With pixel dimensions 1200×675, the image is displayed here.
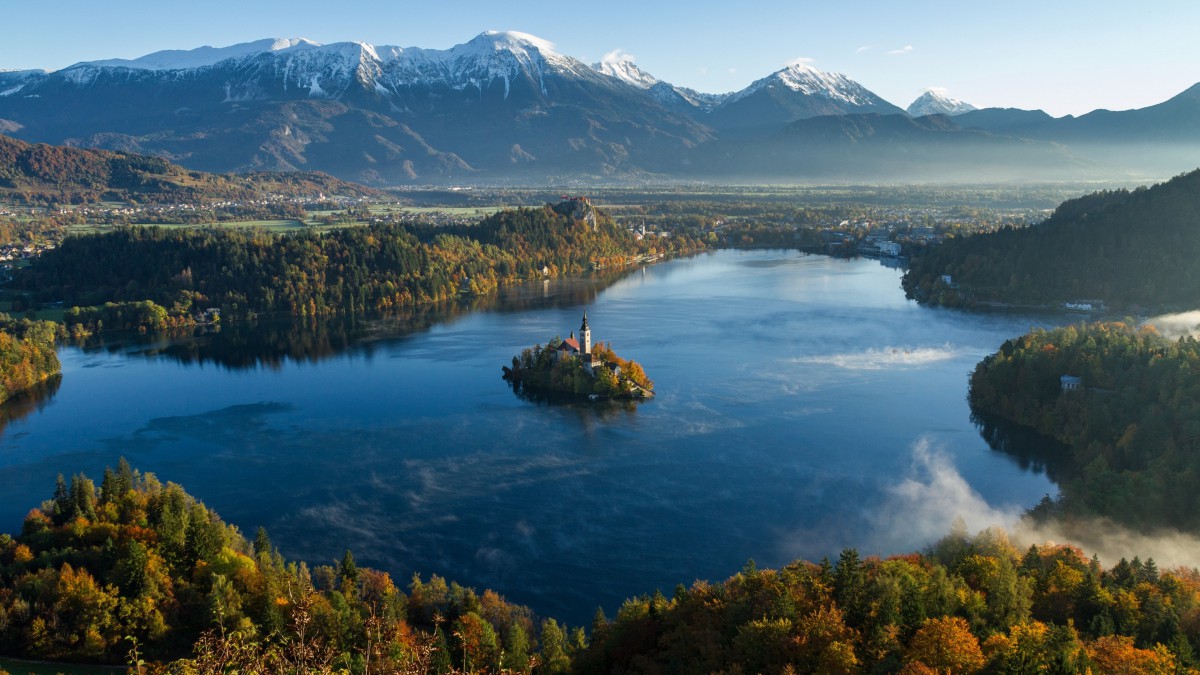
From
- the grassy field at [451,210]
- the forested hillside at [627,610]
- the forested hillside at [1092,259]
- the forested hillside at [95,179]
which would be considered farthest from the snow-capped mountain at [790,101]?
the forested hillside at [627,610]

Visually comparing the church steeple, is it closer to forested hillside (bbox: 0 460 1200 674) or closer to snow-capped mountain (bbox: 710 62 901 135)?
forested hillside (bbox: 0 460 1200 674)

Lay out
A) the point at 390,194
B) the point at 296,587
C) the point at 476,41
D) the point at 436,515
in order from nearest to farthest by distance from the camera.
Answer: the point at 296,587
the point at 436,515
the point at 390,194
the point at 476,41

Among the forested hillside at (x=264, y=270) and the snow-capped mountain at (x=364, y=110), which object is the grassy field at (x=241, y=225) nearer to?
the forested hillside at (x=264, y=270)

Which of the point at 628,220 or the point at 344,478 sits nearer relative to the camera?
the point at 344,478

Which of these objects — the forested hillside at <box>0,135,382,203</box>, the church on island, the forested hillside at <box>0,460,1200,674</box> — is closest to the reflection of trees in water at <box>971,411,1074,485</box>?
the forested hillside at <box>0,460,1200,674</box>

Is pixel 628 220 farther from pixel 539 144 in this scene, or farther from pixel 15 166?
pixel 539 144

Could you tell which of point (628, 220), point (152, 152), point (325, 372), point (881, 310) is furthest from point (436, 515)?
point (152, 152)

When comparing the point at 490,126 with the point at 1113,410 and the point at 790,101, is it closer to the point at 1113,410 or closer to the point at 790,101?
the point at 790,101
